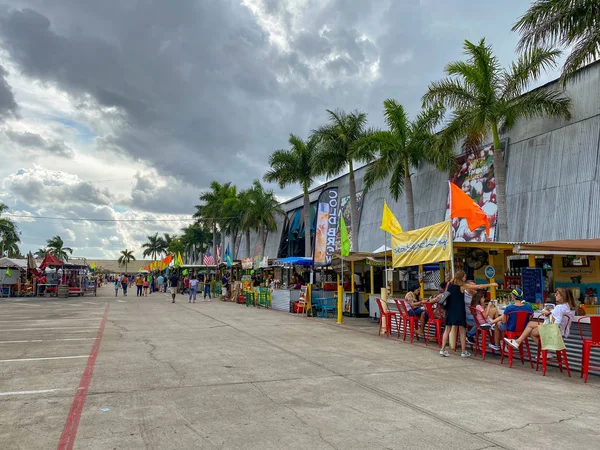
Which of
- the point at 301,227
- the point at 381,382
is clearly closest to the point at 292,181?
the point at 301,227

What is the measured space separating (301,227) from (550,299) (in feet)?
90.4

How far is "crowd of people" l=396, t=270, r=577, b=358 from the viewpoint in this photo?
798cm

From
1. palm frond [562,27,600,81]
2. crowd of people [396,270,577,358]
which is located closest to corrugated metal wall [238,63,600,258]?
palm frond [562,27,600,81]

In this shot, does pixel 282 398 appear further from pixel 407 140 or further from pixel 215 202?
pixel 215 202

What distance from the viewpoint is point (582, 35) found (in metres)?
12.3

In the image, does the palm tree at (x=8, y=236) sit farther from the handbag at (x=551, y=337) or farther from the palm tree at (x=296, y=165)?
the handbag at (x=551, y=337)

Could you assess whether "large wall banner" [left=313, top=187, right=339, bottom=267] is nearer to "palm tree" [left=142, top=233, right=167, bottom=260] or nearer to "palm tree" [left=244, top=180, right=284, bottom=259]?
"palm tree" [left=244, top=180, right=284, bottom=259]

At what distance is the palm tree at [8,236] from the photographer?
50.2 m

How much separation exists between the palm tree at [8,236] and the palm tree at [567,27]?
53.7 m

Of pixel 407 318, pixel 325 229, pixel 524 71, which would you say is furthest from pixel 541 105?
pixel 325 229

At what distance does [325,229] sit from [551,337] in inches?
599

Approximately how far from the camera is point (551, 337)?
24.7 ft

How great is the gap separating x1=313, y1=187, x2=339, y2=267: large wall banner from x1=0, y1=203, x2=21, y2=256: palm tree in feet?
139

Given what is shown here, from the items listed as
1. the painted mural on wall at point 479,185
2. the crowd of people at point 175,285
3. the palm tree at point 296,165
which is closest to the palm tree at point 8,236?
the crowd of people at point 175,285
